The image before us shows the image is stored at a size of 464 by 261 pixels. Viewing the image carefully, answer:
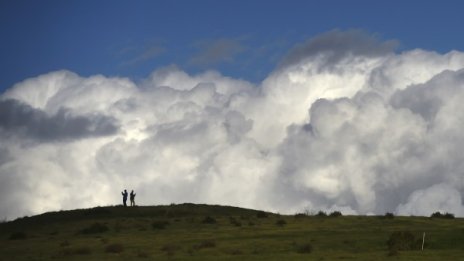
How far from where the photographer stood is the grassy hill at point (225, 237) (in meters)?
46.1

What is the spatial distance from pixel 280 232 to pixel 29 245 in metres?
19.2

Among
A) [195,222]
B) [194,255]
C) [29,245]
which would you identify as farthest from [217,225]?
[194,255]

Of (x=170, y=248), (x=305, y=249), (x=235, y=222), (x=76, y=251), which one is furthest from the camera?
(x=235, y=222)

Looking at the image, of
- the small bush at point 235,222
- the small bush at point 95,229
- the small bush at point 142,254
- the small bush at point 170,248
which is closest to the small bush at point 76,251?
the small bush at point 142,254

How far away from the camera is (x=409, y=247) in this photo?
46562 millimetres

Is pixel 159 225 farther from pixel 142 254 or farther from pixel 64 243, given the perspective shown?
pixel 142 254

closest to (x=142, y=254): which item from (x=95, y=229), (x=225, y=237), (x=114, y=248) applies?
(x=114, y=248)

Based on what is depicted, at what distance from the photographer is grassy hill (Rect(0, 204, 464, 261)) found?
4609cm

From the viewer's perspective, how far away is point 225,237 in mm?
56844

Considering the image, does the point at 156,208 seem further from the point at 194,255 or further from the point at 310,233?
Result: the point at 194,255

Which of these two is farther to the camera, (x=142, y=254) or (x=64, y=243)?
→ (x=64, y=243)

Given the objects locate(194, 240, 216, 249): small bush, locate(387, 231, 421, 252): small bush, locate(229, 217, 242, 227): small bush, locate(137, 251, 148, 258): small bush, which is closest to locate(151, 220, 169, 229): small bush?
locate(229, 217, 242, 227): small bush

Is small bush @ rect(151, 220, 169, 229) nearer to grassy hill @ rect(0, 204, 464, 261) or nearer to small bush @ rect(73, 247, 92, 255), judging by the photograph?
grassy hill @ rect(0, 204, 464, 261)

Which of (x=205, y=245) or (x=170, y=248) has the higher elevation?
(x=205, y=245)
